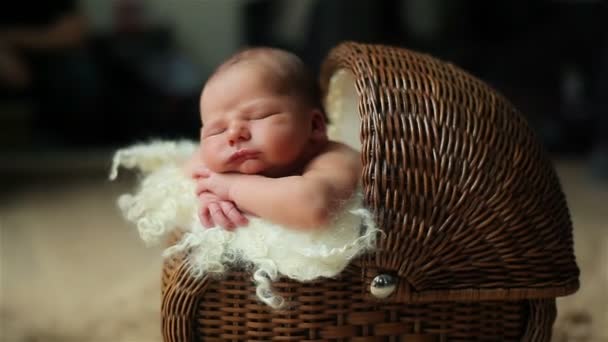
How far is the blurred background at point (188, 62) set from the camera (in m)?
2.15

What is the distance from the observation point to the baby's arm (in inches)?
32.1

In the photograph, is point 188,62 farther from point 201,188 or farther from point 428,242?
point 428,242

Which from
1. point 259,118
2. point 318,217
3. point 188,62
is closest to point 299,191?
point 318,217

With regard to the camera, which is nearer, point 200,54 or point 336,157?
point 336,157

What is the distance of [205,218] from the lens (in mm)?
870

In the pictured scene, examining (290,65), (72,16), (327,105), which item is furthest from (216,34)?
(290,65)

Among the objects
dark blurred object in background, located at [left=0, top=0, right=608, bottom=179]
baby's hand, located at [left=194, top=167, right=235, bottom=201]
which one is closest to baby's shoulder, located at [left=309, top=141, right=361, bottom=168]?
baby's hand, located at [left=194, top=167, right=235, bottom=201]

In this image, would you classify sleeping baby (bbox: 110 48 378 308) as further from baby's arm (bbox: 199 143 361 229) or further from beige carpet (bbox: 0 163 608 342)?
beige carpet (bbox: 0 163 608 342)

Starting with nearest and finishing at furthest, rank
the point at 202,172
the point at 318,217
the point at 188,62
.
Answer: the point at 318,217
the point at 202,172
the point at 188,62

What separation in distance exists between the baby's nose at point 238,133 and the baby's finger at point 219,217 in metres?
0.09

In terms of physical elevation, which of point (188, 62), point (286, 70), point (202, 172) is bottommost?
point (202, 172)

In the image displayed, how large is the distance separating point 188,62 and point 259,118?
157 centimetres

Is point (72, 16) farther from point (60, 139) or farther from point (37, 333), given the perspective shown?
point (37, 333)

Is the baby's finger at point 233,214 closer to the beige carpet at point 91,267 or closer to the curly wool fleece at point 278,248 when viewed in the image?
the curly wool fleece at point 278,248
